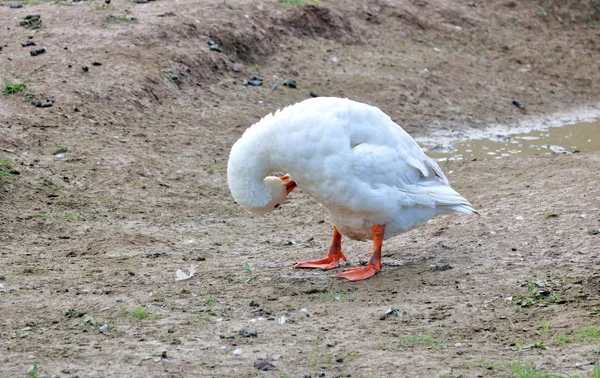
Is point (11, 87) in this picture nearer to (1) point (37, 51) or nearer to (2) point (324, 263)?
(1) point (37, 51)

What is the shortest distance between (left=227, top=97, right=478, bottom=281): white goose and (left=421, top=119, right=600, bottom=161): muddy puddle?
3.94 metres

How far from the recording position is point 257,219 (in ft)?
26.9

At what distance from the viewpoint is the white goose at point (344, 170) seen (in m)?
5.79

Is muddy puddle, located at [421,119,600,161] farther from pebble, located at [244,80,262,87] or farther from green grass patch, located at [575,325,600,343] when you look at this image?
green grass patch, located at [575,325,600,343]

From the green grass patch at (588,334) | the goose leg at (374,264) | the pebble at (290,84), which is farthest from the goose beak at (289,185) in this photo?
the pebble at (290,84)

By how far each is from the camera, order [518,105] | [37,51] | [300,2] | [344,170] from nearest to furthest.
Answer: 1. [344,170]
2. [37,51]
3. [518,105]
4. [300,2]

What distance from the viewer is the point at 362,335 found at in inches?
194

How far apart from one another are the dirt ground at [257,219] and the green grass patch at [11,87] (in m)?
0.22

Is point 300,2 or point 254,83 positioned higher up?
point 300,2

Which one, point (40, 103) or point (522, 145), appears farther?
point (522, 145)

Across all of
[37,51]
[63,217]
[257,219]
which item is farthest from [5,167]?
[37,51]

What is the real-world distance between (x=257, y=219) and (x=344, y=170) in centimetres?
254

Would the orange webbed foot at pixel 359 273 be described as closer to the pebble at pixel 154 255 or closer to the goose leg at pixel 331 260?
the goose leg at pixel 331 260

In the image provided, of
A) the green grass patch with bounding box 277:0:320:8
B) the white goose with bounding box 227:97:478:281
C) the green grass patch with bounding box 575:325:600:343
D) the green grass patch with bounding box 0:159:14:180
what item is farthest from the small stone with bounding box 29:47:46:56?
the green grass patch with bounding box 575:325:600:343
